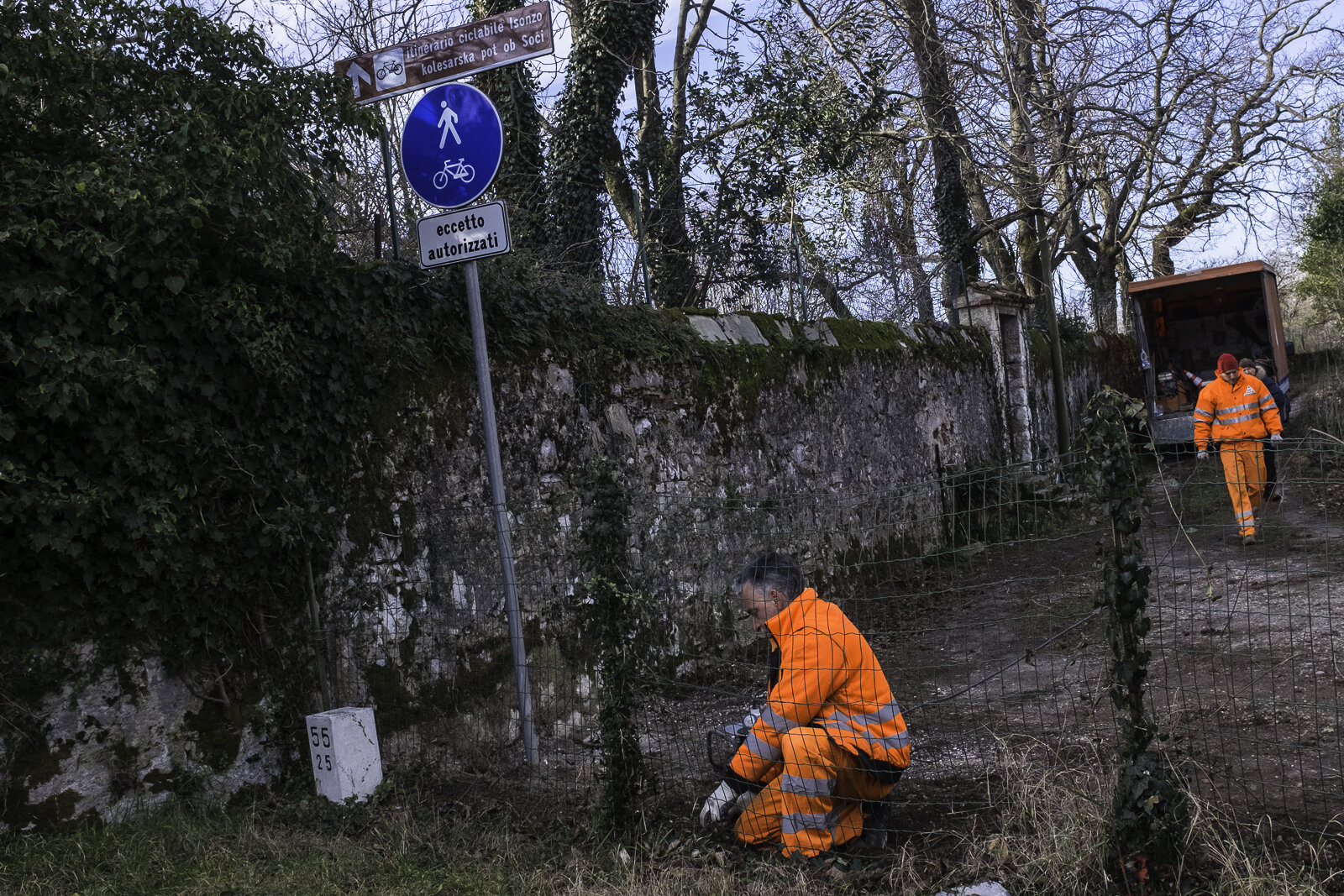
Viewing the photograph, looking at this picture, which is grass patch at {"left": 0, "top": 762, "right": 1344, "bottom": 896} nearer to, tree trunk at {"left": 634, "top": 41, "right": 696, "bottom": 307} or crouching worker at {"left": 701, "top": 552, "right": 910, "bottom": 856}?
crouching worker at {"left": 701, "top": 552, "right": 910, "bottom": 856}

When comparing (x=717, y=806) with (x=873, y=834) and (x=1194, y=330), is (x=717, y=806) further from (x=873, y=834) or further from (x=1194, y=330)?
(x=1194, y=330)

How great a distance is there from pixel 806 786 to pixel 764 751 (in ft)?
0.80

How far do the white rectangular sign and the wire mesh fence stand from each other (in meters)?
1.23

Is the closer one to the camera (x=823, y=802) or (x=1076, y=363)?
(x=823, y=802)

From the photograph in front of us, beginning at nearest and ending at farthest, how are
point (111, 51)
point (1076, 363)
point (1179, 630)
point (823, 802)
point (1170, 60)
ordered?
point (823, 802)
point (111, 51)
point (1179, 630)
point (1170, 60)
point (1076, 363)

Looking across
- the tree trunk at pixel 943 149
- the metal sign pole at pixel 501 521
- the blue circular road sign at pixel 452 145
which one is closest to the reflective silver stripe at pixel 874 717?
the metal sign pole at pixel 501 521

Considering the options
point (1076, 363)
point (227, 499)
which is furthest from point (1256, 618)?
point (1076, 363)

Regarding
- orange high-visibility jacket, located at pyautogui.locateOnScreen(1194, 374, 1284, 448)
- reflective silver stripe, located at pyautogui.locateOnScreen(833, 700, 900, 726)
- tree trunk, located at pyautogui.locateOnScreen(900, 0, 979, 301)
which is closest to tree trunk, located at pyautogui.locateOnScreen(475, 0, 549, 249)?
tree trunk, located at pyautogui.locateOnScreen(900, 0, 979, 301)

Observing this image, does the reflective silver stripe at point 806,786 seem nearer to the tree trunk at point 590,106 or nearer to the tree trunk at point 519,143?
the tree trunk at point 590,106

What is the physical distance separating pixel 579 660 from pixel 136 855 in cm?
248

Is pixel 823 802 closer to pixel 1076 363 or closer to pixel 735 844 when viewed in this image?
pixel 735 844

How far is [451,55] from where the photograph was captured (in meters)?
4.73

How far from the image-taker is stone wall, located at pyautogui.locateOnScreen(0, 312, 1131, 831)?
4.12 m

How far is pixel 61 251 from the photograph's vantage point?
3.73 m
